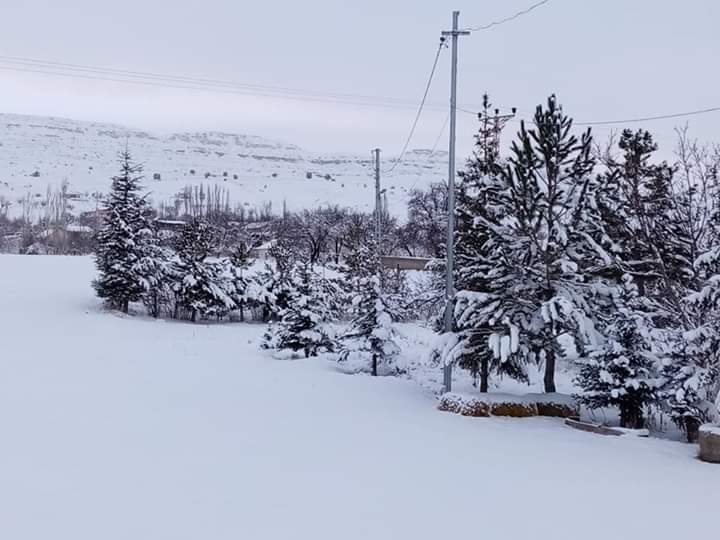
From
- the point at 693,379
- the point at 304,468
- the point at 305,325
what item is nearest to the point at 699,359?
the point at 693,379

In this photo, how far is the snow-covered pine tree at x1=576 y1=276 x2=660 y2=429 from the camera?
10.2 meters

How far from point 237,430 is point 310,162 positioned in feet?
490

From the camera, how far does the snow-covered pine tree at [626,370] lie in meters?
10.2

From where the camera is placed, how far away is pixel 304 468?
7461 millimetres

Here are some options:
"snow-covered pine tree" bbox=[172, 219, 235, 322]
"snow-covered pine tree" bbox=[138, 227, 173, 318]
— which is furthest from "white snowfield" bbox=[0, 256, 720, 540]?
"snow-covered pine tree" bbox=[172, 219, 235, 322]

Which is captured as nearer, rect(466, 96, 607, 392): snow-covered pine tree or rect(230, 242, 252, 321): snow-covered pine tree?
rect(466, 96, 607, 392): snow-covered pine tree

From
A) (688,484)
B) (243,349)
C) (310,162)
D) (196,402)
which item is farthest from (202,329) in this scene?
(310,162)

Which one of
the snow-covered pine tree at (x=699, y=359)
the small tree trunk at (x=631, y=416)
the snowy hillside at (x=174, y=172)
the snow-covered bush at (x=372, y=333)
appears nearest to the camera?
the snow-covered pine tree at (x=699, y=359)

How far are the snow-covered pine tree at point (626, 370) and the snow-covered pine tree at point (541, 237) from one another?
761 mm

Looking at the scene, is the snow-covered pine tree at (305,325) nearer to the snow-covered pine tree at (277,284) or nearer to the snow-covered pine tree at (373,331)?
the snow-covered pine tree at (373,331)

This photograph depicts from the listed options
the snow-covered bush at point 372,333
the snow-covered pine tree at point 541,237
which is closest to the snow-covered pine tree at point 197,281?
the snow-covered bush at point 372,333

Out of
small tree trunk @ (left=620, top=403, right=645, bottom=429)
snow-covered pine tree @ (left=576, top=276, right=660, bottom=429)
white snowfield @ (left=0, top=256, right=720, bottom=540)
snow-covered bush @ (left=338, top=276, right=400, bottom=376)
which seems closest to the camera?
white snowfield @ (left=0, top=256, right=720, bottom=540)

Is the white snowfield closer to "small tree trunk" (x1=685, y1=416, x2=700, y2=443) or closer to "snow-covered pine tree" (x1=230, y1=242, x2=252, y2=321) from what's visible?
"small tree trunk" (x1=685, y1=416, x2=700, y2=443)

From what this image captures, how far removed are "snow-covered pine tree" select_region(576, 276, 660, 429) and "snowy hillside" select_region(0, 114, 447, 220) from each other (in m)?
65.1
